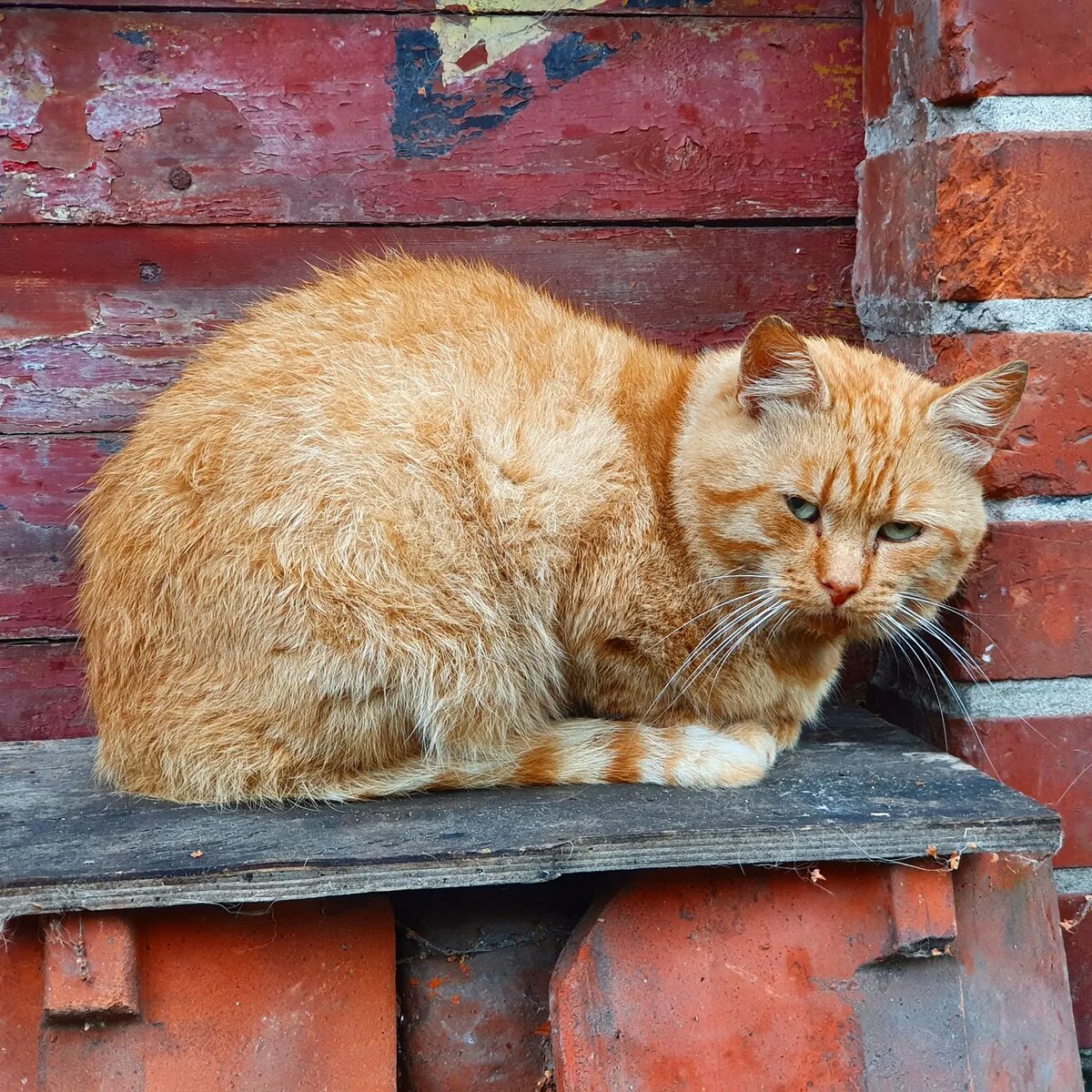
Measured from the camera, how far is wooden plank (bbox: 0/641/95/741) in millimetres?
2174

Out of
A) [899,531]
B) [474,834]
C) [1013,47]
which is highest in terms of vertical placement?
[1013,47]

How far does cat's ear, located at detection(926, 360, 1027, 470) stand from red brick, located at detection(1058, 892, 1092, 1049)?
0.78 meters

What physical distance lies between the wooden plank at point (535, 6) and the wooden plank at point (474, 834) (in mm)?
1328

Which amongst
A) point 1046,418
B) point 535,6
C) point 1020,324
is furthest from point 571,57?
point 1046,418

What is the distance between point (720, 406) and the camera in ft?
5.94

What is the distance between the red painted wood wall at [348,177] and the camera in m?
2.04

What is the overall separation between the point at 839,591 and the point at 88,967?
3.63ft

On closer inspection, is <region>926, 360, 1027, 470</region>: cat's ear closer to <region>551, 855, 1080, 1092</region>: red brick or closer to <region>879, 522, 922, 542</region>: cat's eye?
<region>879, 522, 922, 542</region>: cat's eye

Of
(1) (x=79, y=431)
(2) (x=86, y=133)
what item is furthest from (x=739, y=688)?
(2) (x=86, y=133)

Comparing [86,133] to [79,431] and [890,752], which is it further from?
[890,752]

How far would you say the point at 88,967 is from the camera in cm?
146

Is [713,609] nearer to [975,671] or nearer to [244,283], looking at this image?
[975,671]

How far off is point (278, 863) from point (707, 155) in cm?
146

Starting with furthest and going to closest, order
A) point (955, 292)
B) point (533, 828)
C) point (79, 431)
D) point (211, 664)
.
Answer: point (79, 431)
point (955, 292)
point (211, 664)
point (533, 828)
